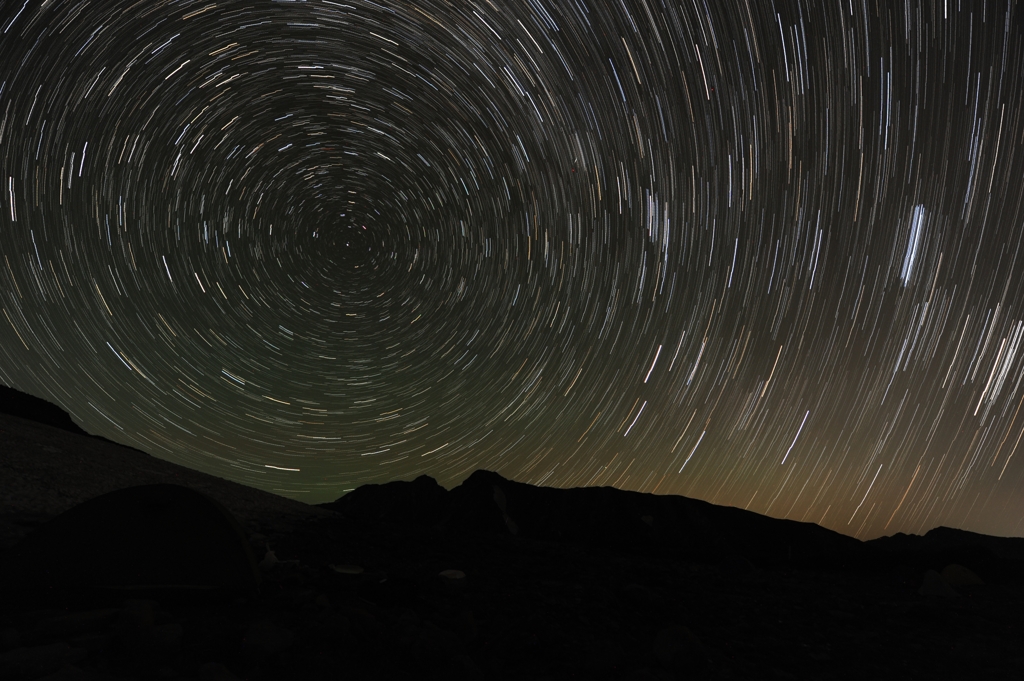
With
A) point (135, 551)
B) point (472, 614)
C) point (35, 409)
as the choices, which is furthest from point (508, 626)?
point (35, 409)

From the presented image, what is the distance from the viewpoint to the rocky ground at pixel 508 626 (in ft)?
11.1

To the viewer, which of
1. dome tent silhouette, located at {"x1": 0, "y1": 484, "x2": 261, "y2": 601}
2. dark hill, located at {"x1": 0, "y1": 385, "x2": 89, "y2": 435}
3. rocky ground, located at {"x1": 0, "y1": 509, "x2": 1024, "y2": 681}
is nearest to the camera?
rocky ground, located at {"x1": 0, "y1": 509, "x2": 1024, "y2": 681}

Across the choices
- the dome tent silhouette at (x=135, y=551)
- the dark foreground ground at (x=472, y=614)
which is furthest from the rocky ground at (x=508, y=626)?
the dome tent silhouette at (x=135, y=551)

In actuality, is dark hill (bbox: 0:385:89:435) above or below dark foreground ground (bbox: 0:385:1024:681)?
below

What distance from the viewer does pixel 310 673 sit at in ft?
11.0

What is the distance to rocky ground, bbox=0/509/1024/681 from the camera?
11.1 feet

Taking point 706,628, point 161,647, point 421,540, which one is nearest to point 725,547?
point 421,540

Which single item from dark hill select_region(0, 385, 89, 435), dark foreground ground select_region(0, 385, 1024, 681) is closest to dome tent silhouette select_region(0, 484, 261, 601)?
dark foreground ground select_region(0, 385, 1024, 681)

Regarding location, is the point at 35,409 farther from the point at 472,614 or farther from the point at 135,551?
the point at 472,614

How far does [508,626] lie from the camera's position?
15.6ft

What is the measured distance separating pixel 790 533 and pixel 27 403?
46.9 metres

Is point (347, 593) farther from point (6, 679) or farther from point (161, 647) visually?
point (6, 679)

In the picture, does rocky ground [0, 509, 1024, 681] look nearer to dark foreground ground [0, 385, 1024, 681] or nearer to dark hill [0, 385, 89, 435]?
dark foreground ground [0, 385, 1024, 681]

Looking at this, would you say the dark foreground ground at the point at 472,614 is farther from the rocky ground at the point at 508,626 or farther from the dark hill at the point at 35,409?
the dark hill at the point at 35,409
